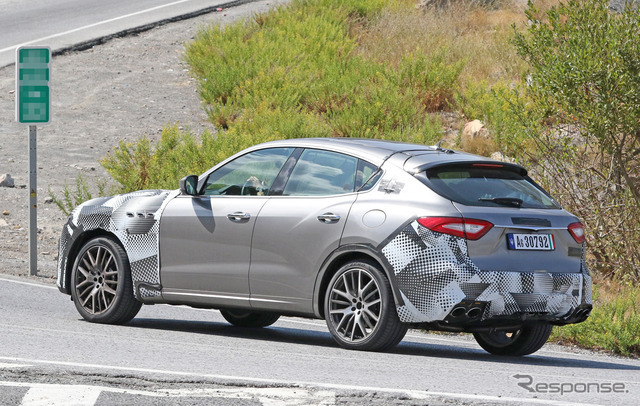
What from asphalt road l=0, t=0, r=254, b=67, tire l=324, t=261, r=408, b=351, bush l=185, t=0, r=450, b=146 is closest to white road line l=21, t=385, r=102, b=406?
tire l=324, t=261, r=408, b=351

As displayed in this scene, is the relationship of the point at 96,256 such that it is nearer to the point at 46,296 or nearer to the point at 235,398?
the point at 46,296

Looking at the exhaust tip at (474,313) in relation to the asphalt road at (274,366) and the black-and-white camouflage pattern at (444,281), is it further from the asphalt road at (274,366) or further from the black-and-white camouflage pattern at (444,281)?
the asphalt road at (274,366)

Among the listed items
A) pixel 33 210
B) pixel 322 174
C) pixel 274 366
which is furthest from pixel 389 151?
pixel 33 210

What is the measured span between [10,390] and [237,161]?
11.5 feet

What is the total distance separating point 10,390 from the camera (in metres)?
6.29

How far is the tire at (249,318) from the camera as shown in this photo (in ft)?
33.2

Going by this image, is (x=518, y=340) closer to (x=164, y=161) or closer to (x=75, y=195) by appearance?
(x=164, y=161)

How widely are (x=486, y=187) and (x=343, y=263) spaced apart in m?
1.23

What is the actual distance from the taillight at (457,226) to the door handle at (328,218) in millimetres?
779

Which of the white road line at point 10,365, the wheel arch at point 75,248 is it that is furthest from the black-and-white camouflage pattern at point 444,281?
the wheel arch at point 75,248

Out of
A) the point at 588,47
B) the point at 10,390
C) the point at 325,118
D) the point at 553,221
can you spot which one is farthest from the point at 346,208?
the point at 325,118

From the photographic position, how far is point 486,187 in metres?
8.25

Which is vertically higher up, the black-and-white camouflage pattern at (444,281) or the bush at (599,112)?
the bush at (599,112)

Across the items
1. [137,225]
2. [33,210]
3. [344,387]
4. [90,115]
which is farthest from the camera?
[90,115]
